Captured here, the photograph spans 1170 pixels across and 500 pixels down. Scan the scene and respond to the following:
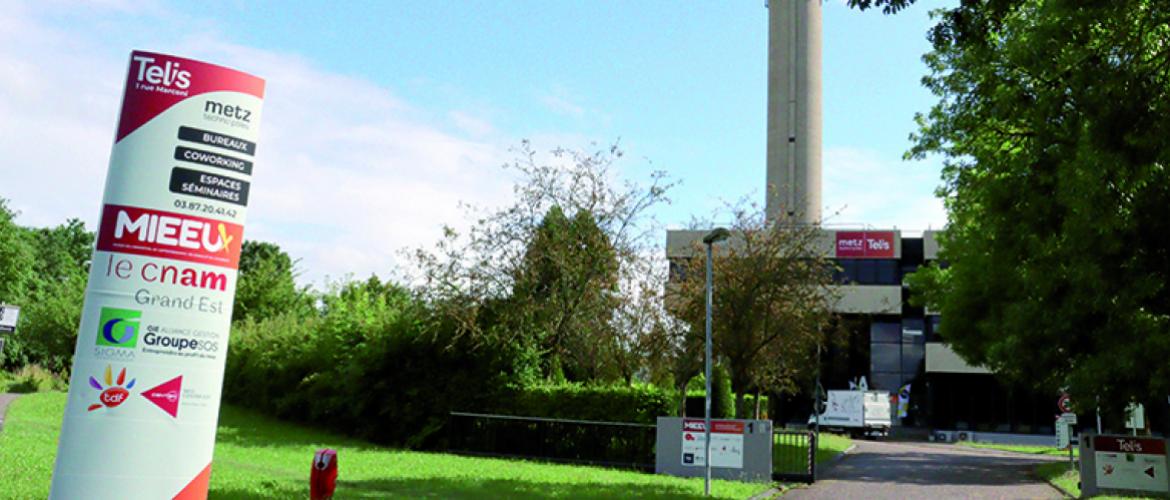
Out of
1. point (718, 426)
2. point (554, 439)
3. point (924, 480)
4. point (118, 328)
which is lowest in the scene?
point (924, 480)

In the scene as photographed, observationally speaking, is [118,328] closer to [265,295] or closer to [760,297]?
[760,297]

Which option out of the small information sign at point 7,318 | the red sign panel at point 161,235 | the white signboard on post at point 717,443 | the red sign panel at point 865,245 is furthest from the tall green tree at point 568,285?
the red sign panel at point 865,245

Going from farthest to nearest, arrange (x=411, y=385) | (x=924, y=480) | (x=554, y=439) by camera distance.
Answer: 1. (x=411, y=385)
2. (x=554, y=439)
3. (x=924, y=480)

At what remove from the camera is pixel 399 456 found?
2155cm

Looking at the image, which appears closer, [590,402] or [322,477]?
[322,477]

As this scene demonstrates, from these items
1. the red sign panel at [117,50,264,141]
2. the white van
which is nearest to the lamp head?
the red sign panel at [117,50,264,141]

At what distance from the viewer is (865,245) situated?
57.0 meters

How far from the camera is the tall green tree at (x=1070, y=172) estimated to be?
11.3 metres

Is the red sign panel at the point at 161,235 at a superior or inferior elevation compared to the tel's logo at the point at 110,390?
superior

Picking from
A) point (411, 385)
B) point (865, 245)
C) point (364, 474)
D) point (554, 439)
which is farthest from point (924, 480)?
point (865, 245)

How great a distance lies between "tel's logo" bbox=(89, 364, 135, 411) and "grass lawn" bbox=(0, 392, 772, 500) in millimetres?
3940

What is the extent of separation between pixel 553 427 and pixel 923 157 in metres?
11.1

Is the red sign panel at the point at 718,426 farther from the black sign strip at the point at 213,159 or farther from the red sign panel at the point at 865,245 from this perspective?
the red sign panel at the point at 865,245

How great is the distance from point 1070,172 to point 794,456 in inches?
399
